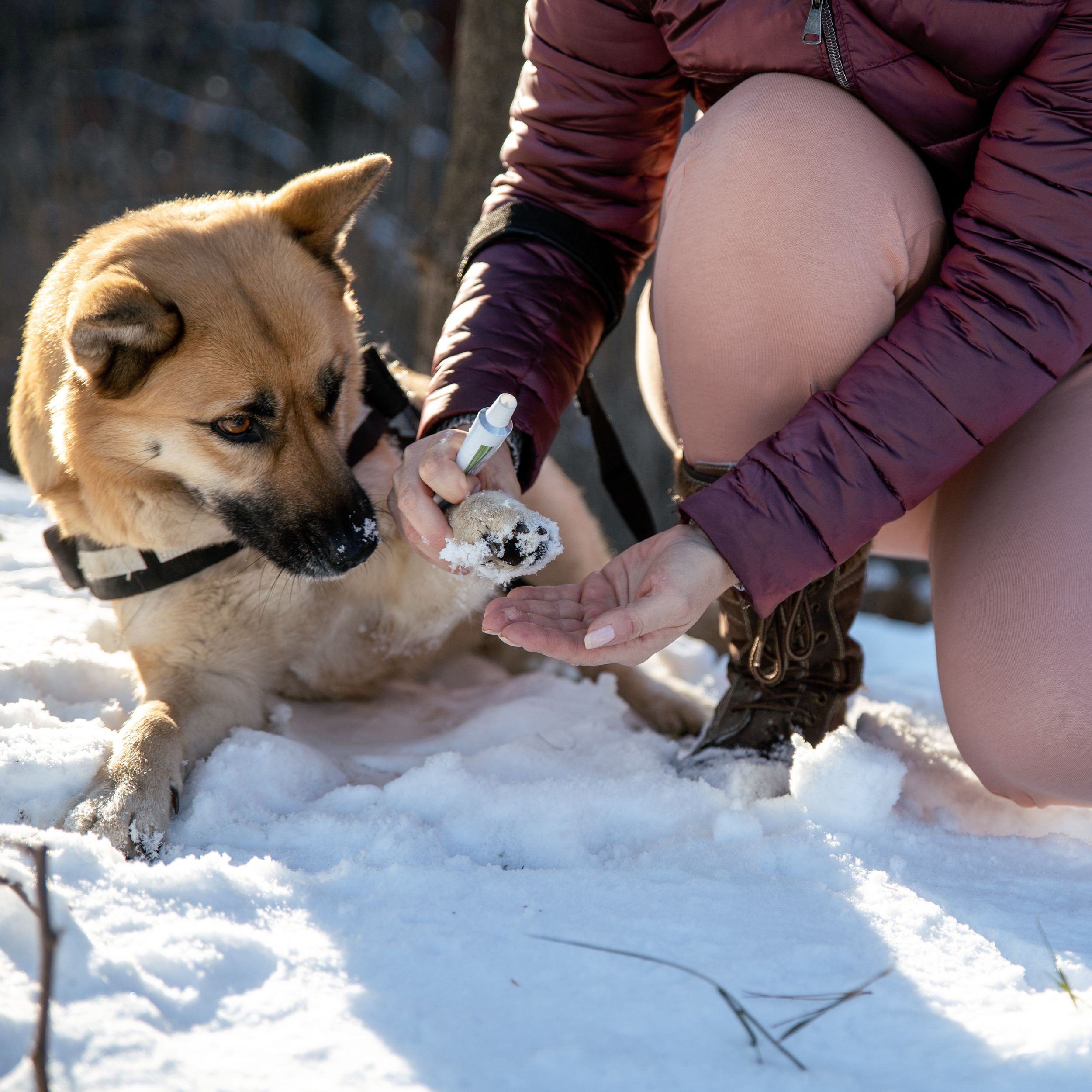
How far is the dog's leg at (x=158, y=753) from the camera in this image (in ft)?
4.03

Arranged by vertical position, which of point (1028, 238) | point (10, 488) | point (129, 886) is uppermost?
point (1028, 238)

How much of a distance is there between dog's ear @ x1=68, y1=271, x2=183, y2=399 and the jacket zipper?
109 centimetres

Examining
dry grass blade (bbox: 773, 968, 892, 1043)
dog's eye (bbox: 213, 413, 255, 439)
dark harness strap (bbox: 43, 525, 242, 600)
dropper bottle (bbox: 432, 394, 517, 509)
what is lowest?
dark harness strap (bbox: 43, 525, 242, 600)

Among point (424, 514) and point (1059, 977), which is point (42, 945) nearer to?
point (424, 514)

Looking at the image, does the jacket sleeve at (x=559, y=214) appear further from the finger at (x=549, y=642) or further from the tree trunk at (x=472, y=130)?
the tree trunk at (x=472, y=130)

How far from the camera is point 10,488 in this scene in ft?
10.8

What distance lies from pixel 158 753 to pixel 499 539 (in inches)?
24.6

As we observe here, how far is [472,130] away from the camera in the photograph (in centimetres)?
286

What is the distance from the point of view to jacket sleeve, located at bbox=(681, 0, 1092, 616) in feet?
4.12

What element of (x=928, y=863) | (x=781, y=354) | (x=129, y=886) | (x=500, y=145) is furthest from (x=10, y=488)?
(x=928, y=863)

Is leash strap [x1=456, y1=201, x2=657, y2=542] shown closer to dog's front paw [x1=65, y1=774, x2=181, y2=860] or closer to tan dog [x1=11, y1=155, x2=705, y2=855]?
tan dog [x1=11, y1=155, x2=705, y2=855]

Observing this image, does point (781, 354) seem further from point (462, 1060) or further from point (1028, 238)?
point (462, 1060)

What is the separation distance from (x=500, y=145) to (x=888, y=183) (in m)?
1.76

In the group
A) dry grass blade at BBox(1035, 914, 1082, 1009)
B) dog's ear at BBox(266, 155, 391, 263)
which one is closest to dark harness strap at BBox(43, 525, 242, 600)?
dog's ear at BBox(266, 155, 391, 263)
